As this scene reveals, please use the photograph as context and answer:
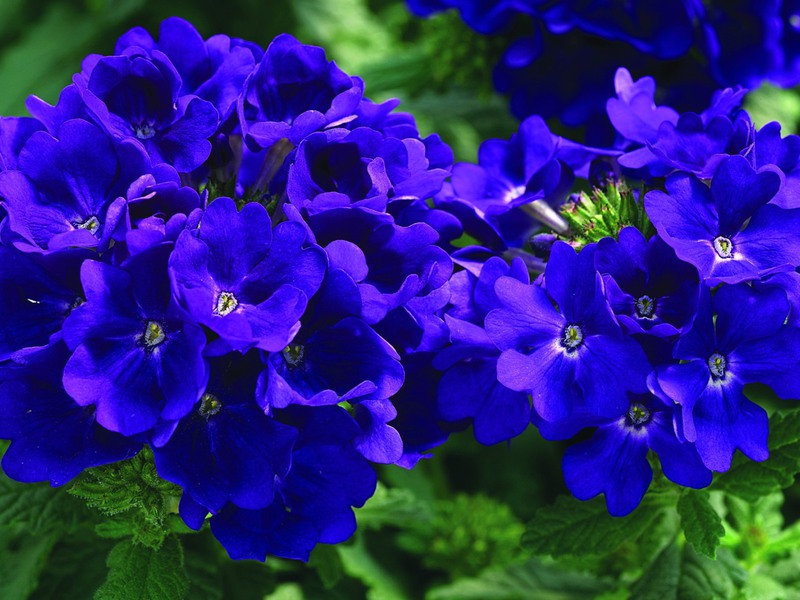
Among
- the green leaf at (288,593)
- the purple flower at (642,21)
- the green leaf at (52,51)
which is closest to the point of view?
the green leaf at (288,593)

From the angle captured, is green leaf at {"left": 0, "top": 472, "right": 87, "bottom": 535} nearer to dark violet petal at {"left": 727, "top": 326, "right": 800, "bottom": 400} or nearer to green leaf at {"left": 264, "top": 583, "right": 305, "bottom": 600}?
green leaf at {"left": 264, "top": 583, "right": 305, "bottom": 600}

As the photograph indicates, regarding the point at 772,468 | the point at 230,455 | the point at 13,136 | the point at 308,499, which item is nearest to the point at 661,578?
the point at 772,468

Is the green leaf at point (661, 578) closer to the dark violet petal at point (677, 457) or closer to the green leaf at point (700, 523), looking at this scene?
the green leaf at point (700, 523)

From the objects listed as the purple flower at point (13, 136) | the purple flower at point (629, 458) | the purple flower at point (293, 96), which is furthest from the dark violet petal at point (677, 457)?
the purple flower at point (13, 136)

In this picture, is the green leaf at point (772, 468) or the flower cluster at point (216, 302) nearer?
the flower cluster at point (216, 302)

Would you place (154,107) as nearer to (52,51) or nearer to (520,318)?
(520,318)

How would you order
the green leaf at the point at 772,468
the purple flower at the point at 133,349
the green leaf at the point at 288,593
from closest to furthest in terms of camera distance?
the purple flower at the point at 133,349
the green leaf at the point at 772,468
the green leaf at the point at 288,593

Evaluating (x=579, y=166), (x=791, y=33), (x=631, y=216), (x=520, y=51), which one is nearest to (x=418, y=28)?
(x=520, y=51)
